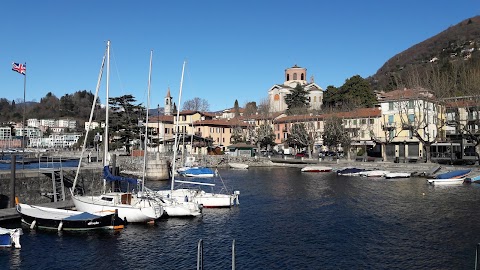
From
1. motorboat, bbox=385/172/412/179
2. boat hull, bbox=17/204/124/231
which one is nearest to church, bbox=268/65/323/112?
motorboat, bbox=385/172/412/179

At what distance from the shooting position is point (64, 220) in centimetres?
2684

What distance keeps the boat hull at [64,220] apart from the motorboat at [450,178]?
40.5m

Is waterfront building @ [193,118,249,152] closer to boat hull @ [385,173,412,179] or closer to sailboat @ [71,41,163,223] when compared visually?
boat hull @ [385,173,412,179]

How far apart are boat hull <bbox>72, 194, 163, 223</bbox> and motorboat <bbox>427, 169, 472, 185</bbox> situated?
3767cm

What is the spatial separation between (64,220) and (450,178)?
4598 cm

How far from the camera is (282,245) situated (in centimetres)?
2517

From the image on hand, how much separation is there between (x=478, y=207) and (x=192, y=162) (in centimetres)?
5214

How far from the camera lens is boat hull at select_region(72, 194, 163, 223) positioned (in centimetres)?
2903

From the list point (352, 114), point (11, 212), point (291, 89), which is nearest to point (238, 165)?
point (352, 114)

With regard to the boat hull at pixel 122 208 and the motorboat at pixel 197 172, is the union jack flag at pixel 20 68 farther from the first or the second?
the motorboat at pixel 197 172

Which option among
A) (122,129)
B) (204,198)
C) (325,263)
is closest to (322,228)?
(325,263)

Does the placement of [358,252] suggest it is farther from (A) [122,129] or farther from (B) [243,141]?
(B) [243,141]

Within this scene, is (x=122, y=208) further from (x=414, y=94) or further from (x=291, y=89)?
(x=291, y=89)

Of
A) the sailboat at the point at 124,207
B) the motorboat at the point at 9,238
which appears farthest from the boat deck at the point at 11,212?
the motorboat at the point at 9,238
